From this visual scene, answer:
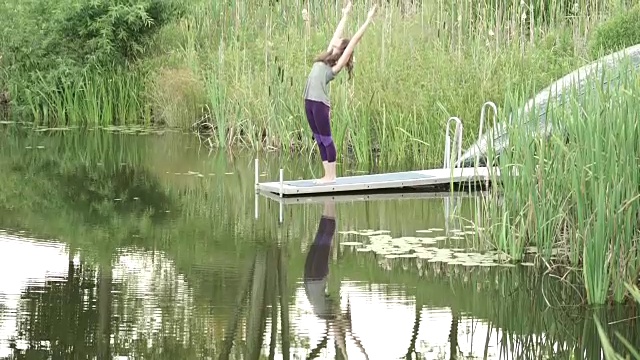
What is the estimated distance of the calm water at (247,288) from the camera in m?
6.95

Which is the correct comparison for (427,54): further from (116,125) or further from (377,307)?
(377,307)

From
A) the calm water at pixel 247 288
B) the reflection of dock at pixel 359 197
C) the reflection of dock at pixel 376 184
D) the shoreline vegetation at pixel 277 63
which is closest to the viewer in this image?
the calm water at pixel 247 288

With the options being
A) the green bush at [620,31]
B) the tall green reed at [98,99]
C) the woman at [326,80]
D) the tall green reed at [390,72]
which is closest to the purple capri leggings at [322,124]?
the woman at [326,80]

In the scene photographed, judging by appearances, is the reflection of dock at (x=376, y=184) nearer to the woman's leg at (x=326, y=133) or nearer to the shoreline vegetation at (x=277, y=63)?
the woman's leg at (x=326, y=133)

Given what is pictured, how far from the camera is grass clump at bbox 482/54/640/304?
306 inches

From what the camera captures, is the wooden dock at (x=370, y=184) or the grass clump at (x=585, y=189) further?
the wooden dock at (x=370, y=184)

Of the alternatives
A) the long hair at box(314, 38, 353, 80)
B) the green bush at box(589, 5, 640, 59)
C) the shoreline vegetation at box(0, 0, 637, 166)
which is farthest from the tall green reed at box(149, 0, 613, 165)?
the long hair at box(314, 38, 353, 80)

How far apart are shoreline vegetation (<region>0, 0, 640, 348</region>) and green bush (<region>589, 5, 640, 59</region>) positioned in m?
0.02

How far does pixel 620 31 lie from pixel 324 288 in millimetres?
8392

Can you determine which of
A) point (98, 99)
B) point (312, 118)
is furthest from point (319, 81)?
point (98, 99)

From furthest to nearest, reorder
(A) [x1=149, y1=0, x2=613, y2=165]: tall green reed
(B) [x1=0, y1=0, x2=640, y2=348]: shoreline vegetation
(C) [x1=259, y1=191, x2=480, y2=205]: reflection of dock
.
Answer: (A) [x1=149, y1=0, x2=613, y2=165]: tall green reed, (C) [x1=259, y1=191, x2=480, y2=205]: reflection of dock, (B) [x1=0, y1=0, x2=640, y2=348]: shoreline vegetation

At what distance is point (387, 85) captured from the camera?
15.7m

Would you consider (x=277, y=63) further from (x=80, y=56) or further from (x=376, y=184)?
(x=80, y=56)

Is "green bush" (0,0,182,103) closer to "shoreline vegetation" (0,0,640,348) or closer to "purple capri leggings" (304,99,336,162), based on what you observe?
"shoreline vegetation" (0,0,640,348)
